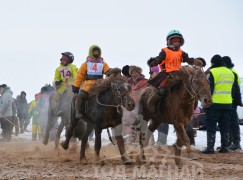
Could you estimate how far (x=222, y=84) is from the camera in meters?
12.6

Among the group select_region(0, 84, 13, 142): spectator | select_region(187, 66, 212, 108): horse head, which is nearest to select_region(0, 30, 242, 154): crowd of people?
select_region(187, 66, 212, 108): horse head

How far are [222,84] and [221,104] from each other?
0.58m

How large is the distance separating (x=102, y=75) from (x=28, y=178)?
3.85 m

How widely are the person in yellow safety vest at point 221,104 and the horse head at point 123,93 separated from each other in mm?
3910

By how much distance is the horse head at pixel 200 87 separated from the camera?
8723 mm

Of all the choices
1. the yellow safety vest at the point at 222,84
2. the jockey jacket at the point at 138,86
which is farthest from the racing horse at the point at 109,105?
the yellow safety vest at the point at 222,84

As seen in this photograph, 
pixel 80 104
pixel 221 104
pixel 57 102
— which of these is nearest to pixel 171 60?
pixel 80 104

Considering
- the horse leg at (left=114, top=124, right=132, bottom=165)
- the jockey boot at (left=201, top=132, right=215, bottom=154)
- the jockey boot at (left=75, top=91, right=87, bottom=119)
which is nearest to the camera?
the horse leg at (left=114, top=124, right=132, bottom=165)

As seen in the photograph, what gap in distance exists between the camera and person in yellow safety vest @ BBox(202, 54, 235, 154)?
12359mm

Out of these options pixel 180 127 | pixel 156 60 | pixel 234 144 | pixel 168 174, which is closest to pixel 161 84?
pixel 156 60

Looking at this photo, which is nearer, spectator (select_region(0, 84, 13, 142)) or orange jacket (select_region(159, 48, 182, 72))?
orange jacket (select_region(159, 48, 182, 72))

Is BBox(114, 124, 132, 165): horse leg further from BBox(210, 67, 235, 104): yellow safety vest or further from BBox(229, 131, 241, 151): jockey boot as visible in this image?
BBox(229, 131, 241, 151): jockey boot

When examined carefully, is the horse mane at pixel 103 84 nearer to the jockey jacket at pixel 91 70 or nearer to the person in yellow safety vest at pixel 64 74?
the jockey jacket at pixel 91 70

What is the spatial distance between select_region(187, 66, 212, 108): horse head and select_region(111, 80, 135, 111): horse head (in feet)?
4.05
